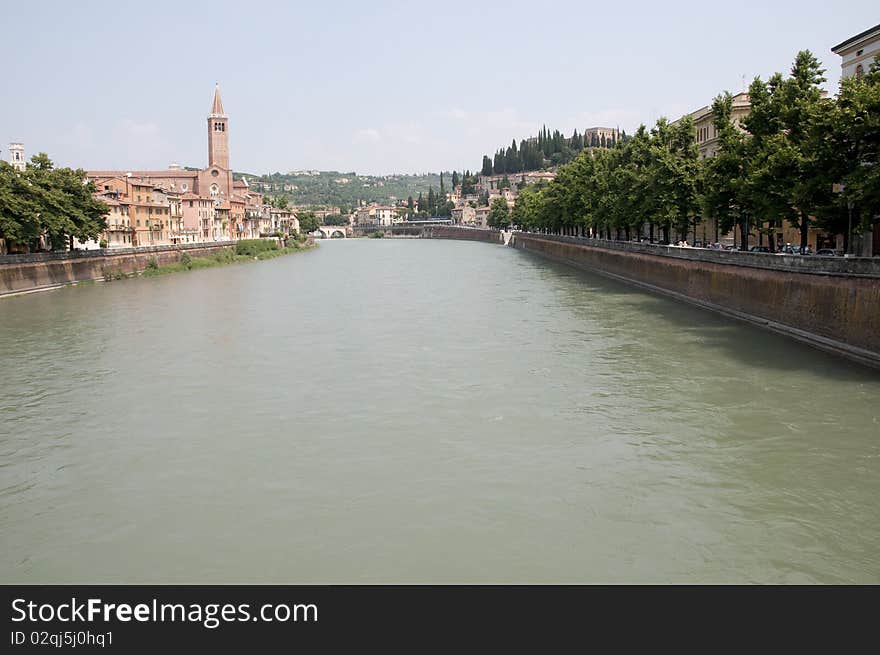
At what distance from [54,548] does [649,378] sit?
14635 mm

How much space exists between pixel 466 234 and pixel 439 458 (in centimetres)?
15265

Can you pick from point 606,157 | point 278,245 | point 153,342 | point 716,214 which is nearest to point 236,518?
point 153,342

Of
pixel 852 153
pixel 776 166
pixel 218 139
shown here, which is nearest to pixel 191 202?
pixel 218 139

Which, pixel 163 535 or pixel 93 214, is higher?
pixel 93 214

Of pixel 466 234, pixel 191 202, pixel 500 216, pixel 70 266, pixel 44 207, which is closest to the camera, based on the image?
pixel 44 207

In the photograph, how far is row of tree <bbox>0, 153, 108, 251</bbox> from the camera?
44094mm

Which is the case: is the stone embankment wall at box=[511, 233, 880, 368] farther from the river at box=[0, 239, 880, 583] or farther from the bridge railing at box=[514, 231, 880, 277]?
the river at box=[0, 239, 880, 583]

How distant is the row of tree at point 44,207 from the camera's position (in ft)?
145

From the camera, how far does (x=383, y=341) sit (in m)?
27.6

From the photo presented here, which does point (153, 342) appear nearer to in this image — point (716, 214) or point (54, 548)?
point (54, 548)

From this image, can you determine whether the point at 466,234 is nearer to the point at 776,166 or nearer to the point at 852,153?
the point at 776,166

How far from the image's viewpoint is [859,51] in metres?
34.7
